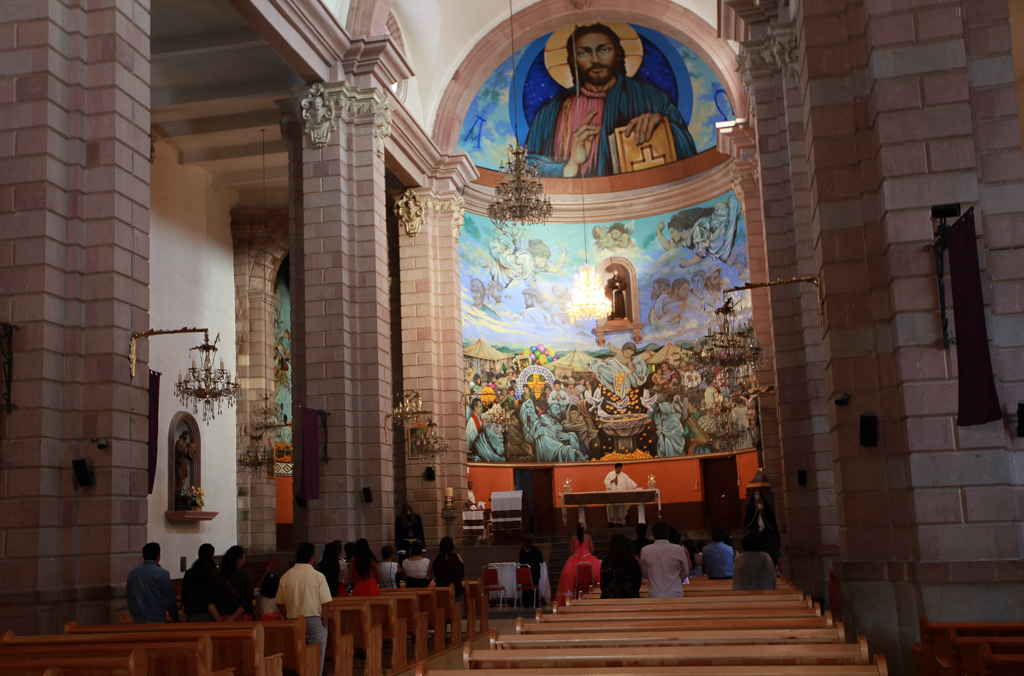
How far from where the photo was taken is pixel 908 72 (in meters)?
7.79

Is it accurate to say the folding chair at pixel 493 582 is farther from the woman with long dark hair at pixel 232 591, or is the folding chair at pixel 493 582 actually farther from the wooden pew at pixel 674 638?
the wooden pew at pixel 674 638

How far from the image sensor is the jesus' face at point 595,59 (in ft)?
82.1

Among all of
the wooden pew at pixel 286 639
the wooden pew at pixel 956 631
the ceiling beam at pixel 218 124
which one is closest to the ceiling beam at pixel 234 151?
the ceiling beam at pixel 218 124

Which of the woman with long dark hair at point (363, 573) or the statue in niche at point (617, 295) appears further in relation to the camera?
the statue in niche at point (617, 295)

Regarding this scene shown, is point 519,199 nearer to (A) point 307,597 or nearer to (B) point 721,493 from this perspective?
(B) point 721,493

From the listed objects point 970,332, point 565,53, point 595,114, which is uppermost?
point 565,53

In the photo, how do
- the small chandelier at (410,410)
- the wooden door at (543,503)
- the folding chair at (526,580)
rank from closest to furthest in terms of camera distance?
the folding chair at (526,580)
the small chandelier at (410,410)
the wooden door at (543,503)

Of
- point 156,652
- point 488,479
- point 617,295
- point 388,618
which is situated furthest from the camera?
point 617,295

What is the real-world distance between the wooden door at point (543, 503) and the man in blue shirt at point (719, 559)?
12.1 metres

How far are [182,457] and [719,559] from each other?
11.6 metres

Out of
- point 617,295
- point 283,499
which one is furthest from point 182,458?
point 617,295

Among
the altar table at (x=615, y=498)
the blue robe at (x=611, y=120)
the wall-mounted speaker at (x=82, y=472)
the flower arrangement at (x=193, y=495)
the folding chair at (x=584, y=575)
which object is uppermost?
the blue robe at (x=611, y=120)

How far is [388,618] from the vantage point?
9.35 m

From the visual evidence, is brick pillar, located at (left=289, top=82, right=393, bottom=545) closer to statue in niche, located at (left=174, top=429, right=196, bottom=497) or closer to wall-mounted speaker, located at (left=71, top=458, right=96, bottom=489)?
statue in niche, located at (left=174, top=429, right=196, bottom=497)
